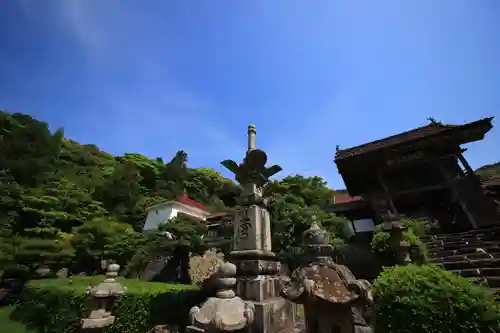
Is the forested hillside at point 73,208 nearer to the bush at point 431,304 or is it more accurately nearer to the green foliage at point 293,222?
the green foliage at point 293,222

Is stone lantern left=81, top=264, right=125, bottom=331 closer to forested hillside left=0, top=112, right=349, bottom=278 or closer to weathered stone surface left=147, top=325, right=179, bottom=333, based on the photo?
weathered stone surface left=147, top=325, right=179, bottom=333

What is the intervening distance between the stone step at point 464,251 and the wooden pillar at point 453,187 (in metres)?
3.27

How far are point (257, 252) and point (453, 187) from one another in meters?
11.6

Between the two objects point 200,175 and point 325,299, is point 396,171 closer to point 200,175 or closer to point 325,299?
point 325,299

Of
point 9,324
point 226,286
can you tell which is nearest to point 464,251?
point 226,286

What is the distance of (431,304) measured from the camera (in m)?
2.59

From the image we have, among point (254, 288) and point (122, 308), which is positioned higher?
point (254, 288)

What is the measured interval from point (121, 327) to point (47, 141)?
2261 centimetres

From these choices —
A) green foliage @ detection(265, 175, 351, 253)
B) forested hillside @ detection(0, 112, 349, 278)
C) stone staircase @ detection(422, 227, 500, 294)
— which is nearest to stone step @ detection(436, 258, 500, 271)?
stone staircase @ detection(422, 227, 500, 294)

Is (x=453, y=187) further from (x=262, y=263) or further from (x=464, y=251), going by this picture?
(x=262, y=263)

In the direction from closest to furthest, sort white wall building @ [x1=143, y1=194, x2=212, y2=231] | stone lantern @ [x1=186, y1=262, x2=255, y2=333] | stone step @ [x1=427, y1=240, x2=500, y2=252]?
1. stone lantern @ [x1=186, y1=262, x2=255, y2=333]
2. stone step @ [x1=427, y1=240, x2=500, y2=252]
3. white wall building @ [x1=143, y1=194, x2=212, y2=231]

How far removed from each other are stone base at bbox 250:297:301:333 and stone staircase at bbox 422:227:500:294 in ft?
12.7

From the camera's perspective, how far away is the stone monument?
5.11 metres

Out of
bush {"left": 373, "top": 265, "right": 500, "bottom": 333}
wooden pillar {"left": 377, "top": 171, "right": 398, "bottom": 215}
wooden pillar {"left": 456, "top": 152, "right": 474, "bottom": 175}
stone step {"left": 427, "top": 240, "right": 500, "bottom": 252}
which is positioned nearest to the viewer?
bush {"left": 373, "top": 265, "right": 500, "bottom": 333}
